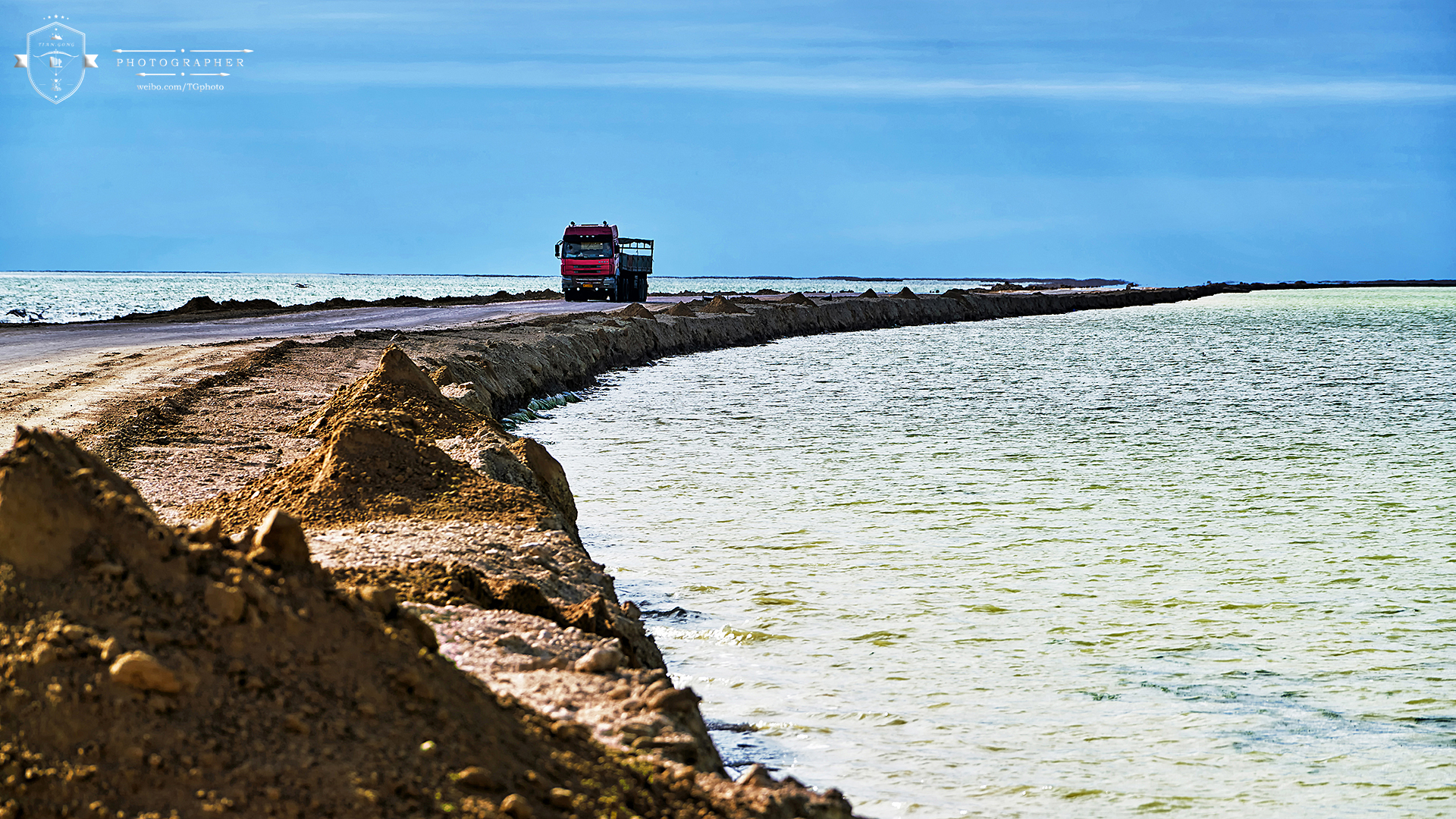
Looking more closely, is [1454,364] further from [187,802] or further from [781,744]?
[187,802]

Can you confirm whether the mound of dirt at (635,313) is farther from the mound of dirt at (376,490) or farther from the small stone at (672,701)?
the small stone at (672,701)

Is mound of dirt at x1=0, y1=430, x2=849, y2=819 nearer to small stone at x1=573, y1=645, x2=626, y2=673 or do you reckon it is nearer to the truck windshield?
small stone at x1=573, y1=645, x2=626, y2=673

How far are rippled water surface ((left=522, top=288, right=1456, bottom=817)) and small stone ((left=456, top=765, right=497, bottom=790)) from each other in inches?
93.5

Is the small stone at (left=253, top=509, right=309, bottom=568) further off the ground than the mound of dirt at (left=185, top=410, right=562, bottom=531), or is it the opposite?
the small stone at (left=253, top=509, right=309, bottom=568)

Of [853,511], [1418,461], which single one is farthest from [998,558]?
[1418,461]

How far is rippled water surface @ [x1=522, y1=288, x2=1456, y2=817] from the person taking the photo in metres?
5.76

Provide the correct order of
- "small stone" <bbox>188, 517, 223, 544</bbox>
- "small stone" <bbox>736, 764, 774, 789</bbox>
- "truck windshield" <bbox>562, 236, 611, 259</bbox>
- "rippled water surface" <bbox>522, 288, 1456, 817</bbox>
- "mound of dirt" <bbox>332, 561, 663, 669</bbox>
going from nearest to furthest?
1. "small stone" <bbox>736, 764, 774, 789</bbox>
2. "small stone" <bbox>188, 517, 223, 544</bbox>
3. "rippled water surface" <bbox>522, 288, 1456, 817</bbox>
4. "mound of dirt" <bbox>332, 561, 663, 669</bbox>
5. "truck windshield" <bbox>562, 236, 611, 259</bbox>

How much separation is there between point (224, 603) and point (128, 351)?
Result: 21.0 metres

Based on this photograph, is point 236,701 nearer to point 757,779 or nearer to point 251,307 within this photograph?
point 757,779

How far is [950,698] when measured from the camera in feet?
21.8

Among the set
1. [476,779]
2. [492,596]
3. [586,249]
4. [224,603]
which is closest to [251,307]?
[586,249]

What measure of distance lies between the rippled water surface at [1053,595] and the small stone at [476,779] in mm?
2375

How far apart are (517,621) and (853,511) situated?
22.3 ft

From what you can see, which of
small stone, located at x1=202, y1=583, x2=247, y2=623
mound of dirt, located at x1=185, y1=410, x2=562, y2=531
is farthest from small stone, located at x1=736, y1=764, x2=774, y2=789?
mound of dirt, located at x1=185, y1=410, x2=562, y2=531
